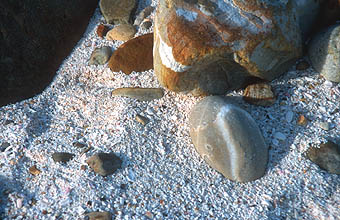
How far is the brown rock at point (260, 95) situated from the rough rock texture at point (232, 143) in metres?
0.29

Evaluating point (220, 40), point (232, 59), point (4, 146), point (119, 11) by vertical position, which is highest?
point (220, 40)

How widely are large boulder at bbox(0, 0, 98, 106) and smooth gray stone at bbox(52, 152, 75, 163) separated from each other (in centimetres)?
79

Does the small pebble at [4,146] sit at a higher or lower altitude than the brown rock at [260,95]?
lower

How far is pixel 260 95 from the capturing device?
7.97 feet

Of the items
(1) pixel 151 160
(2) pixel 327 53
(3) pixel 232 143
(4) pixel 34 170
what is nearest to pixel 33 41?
(4) pixel 34 170

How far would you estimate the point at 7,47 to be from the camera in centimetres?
259

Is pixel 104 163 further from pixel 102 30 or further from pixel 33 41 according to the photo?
pixel 102 30

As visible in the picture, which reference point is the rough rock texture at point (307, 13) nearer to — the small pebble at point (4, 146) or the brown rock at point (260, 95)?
the brown rock at point (260, 95)

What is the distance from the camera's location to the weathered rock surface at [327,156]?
6.91 ft

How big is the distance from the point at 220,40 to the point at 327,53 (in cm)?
90

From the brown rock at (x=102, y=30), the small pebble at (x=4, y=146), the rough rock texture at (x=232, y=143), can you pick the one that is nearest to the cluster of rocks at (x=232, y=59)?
Result: the rough rock texture at (x=232, y=143)

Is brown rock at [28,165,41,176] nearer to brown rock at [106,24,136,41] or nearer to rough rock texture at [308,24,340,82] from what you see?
brown rock at [106,24,136,41]

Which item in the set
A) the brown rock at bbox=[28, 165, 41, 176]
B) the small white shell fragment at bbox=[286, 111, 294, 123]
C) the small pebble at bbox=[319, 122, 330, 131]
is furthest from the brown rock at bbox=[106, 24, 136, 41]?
the small pebble at bbox=[319, 122, 330, 131]

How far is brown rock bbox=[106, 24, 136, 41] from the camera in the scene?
3.08m
